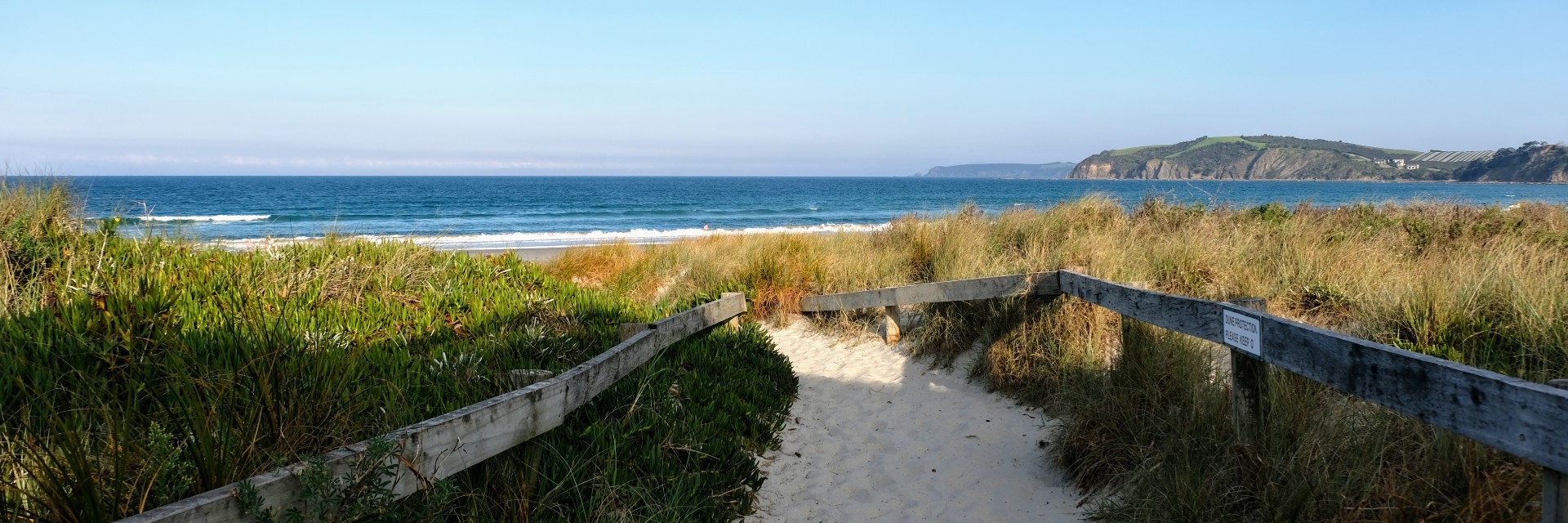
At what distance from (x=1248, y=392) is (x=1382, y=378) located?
112 cm

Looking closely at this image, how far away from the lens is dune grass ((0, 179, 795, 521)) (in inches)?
113

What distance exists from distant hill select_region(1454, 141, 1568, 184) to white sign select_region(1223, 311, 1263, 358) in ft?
332

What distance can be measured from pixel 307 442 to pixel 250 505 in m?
1.18

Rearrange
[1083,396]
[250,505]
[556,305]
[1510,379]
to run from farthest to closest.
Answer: [556,305] < [1083,396] < [1510,379] < [250,505]

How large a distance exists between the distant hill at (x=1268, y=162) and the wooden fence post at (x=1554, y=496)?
122 metres

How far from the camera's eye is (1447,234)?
9.54 m

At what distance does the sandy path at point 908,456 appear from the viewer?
16.2 ft

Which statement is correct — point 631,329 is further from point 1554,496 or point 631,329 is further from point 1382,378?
point 1554,496

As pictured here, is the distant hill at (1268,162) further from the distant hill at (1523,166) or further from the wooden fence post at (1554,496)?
the wooden fence post at (1554,496)

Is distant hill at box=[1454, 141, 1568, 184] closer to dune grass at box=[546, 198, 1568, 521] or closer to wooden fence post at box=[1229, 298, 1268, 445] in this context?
dune grass at box=[546, 198, 1568, 521]

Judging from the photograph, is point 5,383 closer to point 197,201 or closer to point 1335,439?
point 1335,439

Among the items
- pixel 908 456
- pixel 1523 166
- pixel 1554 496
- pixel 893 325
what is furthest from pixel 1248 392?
pixel 1523 166

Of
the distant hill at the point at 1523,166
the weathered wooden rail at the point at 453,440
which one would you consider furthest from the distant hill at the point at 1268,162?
the weathered wooden rail at the point at 453,440

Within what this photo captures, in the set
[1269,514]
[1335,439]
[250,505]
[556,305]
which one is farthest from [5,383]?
[1335,439]
